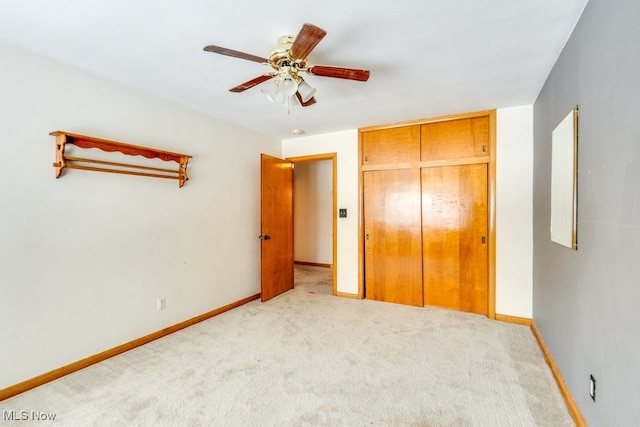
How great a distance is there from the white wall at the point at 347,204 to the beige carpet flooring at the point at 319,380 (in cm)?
102

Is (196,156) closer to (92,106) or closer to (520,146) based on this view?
(92,106)

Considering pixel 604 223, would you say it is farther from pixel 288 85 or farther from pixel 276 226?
pixel 276 226

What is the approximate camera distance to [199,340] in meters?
2.78

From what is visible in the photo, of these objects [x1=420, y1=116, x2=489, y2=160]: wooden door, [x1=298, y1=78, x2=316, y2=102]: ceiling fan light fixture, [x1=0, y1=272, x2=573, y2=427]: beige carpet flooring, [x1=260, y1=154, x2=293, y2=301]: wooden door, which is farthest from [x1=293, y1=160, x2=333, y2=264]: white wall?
[x1=298, y1=78, x2=316, y2=102]: ceiling fan light fixture

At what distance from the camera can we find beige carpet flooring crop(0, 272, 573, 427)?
5.72ft

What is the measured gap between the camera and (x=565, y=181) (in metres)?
1.94

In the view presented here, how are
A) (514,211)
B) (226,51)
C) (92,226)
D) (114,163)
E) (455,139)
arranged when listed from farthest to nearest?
1. (455,139)
2. (514,211)
3. (114,163)
4. (92,226)
5. (226,51)

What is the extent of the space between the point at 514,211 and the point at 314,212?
3.97 m

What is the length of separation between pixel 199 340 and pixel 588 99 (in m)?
3.43

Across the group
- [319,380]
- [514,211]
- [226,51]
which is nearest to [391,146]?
[514,211]

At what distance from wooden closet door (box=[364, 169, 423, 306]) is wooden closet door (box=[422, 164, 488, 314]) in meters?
0.12

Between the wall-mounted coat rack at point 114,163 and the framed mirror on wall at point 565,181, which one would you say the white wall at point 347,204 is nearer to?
the wall-mounted coat rack at point 114,163

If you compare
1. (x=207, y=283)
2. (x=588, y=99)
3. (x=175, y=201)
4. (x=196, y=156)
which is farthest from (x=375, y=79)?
(x=207, y=283)

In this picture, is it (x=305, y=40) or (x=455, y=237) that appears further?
(x=455, y=237)
